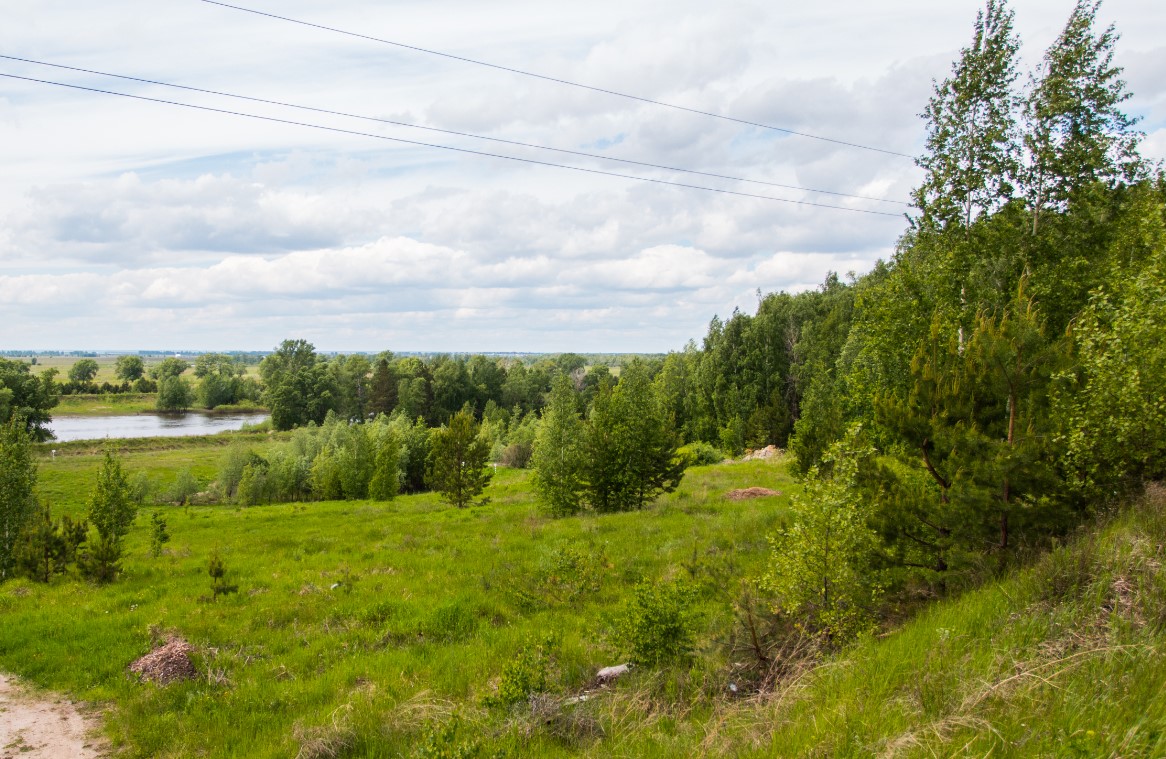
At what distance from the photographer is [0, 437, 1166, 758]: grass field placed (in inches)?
195

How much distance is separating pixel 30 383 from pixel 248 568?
2797 inches

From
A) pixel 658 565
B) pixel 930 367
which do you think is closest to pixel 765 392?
pixel 658 565

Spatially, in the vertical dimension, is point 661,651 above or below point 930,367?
below

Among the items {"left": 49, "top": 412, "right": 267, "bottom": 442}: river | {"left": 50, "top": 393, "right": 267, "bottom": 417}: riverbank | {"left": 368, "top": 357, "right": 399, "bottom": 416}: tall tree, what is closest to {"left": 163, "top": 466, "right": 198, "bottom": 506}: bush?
{"left": 368, "top": 357, "right": 399, "bottom": 416}: tall tree

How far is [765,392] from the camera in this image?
6500cm

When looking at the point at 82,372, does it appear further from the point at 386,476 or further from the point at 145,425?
the point at 386,476

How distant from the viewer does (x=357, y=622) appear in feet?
41.3

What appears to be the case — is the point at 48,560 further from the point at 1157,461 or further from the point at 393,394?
the point at 393,394

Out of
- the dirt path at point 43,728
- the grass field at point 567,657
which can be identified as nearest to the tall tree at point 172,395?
the grass field at point 567,657

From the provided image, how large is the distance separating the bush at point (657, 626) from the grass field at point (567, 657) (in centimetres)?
35

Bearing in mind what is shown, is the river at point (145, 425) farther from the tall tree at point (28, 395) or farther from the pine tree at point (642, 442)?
the pine tree at point (642, 442)

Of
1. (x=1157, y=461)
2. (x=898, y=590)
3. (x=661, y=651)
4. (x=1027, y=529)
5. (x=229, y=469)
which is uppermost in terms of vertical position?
(x=1157, y=461)

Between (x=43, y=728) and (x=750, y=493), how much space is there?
23064 mm

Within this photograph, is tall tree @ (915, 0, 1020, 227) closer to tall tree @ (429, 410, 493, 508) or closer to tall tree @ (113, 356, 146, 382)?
tall tree @ (429, 410, 493, 508)
